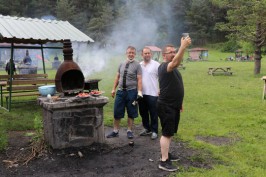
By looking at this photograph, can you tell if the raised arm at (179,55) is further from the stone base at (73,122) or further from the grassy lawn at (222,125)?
the stone base at (73,122)

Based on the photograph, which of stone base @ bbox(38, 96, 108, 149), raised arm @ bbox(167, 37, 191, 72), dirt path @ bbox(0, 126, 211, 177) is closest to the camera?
raised arm @ bbox(167, 37, 191, 72)

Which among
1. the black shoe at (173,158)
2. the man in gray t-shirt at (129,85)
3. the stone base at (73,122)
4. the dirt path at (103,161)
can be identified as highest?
the man in gray t-shirt at (129,85)

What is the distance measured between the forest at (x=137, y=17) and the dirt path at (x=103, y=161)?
1448 centimetres

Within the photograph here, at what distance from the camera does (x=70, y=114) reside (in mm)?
5547

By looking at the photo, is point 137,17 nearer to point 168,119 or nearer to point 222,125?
point 222,125

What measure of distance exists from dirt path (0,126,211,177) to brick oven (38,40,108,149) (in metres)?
0.18

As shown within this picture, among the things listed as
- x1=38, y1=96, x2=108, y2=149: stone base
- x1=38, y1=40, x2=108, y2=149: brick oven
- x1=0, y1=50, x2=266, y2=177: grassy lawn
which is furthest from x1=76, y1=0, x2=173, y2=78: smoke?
x1=38, y1=96, x2=108, y2=149: stone base

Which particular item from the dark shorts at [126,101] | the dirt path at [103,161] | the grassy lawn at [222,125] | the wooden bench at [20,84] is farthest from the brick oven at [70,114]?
the wooden bench at [20,84]

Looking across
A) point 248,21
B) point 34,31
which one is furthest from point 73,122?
point 248,21

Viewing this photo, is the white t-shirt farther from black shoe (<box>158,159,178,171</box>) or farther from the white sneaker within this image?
black shoe (<box>158,159,178,171</box>)

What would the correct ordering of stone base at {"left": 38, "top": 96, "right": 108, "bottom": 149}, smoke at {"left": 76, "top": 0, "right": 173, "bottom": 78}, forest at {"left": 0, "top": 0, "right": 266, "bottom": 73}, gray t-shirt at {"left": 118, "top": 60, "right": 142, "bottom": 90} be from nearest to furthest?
stone base at {"left": 38, "top": 96, "right": 108, "bottom": 149}
gray t-shirt at {"left": 118, "top": 60, "right": 142, "bottom": 90}
forest at {"left": 0, "top": 0, "right": 266, "bottom": 73}
smoke at {"left": 76, "top": 0, "right": 173, "bottom": 78}

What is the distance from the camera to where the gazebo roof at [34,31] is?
8.20 metres

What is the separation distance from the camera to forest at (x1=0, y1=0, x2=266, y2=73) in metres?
19.3

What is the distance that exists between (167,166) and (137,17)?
23073 millimetres
